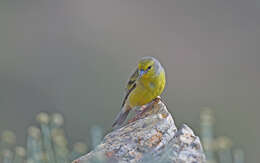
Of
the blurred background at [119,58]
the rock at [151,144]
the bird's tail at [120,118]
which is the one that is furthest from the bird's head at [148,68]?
the blurred background at [119,58]

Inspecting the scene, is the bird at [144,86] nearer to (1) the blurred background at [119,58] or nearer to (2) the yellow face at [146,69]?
(2) the yellow face at [146,69]

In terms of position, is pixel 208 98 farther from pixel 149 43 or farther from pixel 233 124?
pixel 149 43

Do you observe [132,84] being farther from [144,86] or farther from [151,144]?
[151,144]

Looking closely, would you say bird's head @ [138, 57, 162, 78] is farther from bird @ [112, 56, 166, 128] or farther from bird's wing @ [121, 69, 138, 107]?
bird's wing @ [121, 69, 138, 107]

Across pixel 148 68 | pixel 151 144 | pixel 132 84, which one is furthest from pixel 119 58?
pixel 151 144

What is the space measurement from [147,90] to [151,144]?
2.29 meters

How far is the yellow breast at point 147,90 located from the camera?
7.43 m

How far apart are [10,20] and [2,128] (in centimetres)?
707

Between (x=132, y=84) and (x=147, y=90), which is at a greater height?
(x=132, y=84)

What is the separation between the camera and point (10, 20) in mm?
20391

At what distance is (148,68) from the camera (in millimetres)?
7613

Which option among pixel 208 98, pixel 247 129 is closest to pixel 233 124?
pixel 247 129

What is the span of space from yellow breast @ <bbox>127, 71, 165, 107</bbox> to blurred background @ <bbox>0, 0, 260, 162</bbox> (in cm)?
494

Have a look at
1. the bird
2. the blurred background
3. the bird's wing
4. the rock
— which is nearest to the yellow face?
the bird
